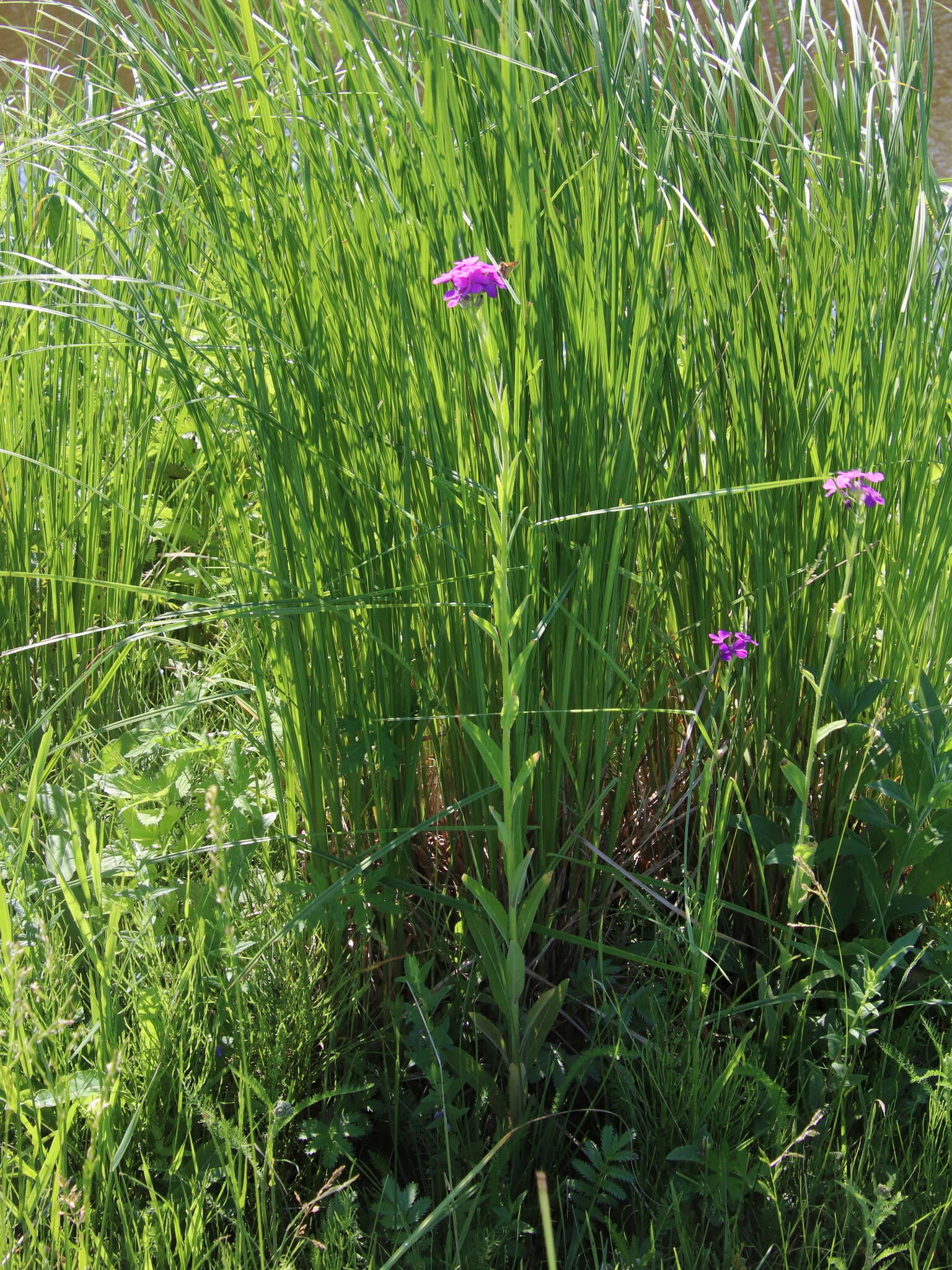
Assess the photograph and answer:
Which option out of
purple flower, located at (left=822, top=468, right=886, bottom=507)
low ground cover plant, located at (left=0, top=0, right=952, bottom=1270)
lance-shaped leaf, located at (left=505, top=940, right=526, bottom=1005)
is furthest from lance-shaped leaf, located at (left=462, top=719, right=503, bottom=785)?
purple flower, located at (left=822, top=468, right=886, bottom=507)

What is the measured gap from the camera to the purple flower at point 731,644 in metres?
1.04

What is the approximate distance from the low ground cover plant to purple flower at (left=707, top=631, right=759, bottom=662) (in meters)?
0.05

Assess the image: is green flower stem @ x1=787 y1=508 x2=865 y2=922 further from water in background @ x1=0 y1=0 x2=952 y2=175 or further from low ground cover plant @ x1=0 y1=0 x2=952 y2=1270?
water in background @ x1=0 y1=0 x2=952 y2=175

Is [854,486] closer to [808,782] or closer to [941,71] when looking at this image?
[808,782]

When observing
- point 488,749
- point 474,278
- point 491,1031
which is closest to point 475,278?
point 474,278

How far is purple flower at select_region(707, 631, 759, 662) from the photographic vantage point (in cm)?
104

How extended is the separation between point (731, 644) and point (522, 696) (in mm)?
247

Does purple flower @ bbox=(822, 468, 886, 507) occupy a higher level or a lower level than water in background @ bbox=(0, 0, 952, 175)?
lower

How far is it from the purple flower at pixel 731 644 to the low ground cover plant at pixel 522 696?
1.9 inches

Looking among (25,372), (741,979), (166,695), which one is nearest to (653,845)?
(741,979)

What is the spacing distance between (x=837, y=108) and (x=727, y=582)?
1.75 ft

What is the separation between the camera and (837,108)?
1.12 meters

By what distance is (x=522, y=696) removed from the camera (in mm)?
974

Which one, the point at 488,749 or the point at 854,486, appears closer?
the point at 488,749
